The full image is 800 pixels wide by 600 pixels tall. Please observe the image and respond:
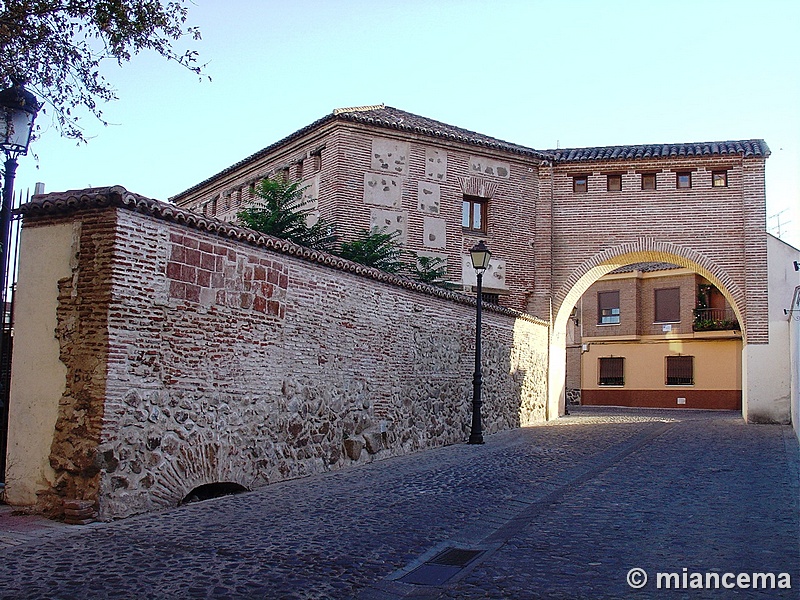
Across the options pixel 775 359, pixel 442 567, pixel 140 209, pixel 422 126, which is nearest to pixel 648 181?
pixel 775 359

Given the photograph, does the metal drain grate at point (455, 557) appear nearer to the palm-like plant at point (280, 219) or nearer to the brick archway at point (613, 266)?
the palm-like plant at point (280, 219)

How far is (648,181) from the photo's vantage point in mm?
20031

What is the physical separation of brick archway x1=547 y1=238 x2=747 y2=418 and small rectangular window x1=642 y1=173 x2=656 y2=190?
147 cm

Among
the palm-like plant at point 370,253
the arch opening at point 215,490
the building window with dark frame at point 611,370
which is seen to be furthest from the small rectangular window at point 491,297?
the building window with dark frame at point 611,370

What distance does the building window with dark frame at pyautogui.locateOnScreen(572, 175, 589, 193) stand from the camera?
800 inches

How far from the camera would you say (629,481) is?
851 centimetres

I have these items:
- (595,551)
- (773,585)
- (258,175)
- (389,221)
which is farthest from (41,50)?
(258,175)

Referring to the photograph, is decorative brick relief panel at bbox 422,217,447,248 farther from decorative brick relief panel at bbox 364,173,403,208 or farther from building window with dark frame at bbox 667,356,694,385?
building window with dark frame at bbox 667,356,694,385

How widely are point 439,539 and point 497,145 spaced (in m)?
15.1

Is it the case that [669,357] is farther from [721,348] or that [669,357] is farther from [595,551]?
[595,551]

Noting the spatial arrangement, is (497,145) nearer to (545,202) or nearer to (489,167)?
(489,167)

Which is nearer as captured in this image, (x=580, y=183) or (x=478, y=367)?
(x=478, y=367)

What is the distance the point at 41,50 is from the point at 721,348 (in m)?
27.3

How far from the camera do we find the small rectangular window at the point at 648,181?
786 inches
